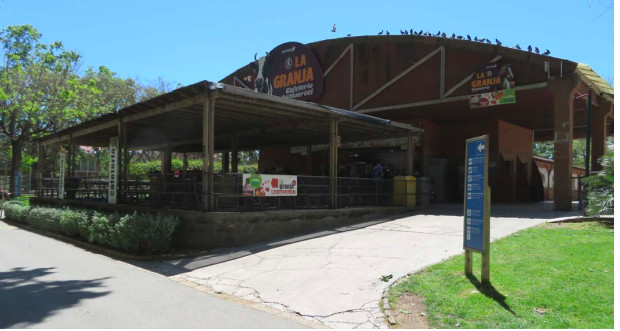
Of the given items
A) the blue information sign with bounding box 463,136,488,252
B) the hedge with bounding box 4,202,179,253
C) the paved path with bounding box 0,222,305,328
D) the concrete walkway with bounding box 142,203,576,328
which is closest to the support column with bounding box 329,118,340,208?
the concrete walkway with bounding box 142,203,576,328

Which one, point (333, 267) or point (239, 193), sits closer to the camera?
point (333, 267)

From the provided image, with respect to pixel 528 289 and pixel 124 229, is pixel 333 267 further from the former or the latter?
pixel 124 229

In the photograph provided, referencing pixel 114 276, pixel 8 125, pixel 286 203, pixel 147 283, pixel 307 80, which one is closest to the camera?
pixel 147 283

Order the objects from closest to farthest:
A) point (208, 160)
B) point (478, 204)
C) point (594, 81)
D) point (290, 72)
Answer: point (478, 204), point (208, 160), point (594, 81), point (290, 72)

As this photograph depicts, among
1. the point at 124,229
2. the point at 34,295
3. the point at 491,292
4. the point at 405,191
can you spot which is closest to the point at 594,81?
the point at 405,191

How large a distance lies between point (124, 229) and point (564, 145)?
45.8ft

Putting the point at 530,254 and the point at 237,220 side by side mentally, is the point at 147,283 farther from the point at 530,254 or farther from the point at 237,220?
the point at 530,254

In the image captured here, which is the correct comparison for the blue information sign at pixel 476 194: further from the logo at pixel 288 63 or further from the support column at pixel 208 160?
the logo at pixel 288 63

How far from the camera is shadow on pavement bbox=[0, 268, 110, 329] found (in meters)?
5.31

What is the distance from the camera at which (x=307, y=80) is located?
78.2ft

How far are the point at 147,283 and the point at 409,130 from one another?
12.0m

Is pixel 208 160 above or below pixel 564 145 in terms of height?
below

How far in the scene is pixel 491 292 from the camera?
5637mm

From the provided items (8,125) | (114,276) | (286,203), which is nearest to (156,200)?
(286,203)
